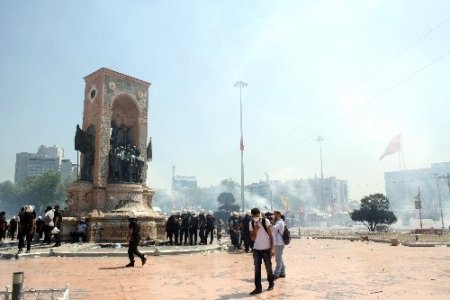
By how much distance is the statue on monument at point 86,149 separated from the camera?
21.8 meters

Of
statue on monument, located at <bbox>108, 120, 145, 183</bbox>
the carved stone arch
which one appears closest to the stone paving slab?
statue on monument, located at <bbox>108, 120, 145, 183</bbox>

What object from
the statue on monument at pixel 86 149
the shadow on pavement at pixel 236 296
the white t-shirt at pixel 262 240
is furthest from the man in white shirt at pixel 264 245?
the statue on monument at pixel 86 149

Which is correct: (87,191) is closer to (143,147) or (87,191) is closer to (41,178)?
(143,147)

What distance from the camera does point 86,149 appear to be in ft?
71.9

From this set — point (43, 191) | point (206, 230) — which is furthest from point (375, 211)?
point (43, 191)

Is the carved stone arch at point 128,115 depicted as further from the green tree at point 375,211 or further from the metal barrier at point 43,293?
the green tree at point 375,211

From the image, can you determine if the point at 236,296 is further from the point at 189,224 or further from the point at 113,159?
the point at 113,159

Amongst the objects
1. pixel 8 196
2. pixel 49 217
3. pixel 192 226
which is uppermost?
pixel 8 196

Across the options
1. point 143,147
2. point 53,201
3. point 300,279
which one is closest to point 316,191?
point 53,201

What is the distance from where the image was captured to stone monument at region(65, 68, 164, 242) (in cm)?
2009

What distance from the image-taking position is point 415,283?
782 cm

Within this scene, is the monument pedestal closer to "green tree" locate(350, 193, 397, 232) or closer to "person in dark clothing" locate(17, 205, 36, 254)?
"person in dark clothing" locate(17, 205, 36, 254)

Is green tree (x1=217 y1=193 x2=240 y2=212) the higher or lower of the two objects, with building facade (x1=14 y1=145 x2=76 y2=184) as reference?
lower

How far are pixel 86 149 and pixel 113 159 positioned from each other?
1.75 meters
